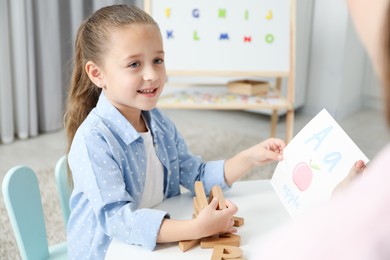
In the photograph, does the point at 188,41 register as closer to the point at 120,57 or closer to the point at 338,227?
the point at 120,57

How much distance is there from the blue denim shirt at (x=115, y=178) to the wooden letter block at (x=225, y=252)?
13cm

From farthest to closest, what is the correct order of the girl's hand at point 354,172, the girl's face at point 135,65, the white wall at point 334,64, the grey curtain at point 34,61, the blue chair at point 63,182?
the white wall at point 334,64 → the grey curtain at point 34,61 → the blue chair at point 63,182 → the girl's face at point 135,65 → the girl's hand at point 354,172

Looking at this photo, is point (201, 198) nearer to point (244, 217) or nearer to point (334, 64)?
point (244, 217)

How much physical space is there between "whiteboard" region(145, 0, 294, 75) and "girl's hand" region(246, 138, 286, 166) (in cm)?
159

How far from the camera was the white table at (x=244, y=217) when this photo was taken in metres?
1.01

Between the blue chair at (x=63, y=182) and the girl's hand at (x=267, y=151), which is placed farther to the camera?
the blue chair at (x=63, y=182)

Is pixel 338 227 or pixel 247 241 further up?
pixel 338 227

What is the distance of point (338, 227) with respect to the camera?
15.8 inches

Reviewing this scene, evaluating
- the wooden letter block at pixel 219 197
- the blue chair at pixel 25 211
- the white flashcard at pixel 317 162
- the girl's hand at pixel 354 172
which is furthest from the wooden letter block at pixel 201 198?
the blue chair at pixel 25 211

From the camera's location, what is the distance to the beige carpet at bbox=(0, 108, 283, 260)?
2.27 metres

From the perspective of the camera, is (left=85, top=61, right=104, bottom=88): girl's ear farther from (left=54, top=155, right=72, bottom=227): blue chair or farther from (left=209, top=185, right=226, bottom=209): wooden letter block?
(left=209, top=185, right=226, bottom=209): wooden letter block

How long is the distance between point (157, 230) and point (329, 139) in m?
0.37

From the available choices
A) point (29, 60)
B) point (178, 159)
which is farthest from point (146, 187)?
point (29, 60)

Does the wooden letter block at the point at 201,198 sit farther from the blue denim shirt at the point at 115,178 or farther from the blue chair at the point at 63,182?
the blue chair at the point at 63,182
